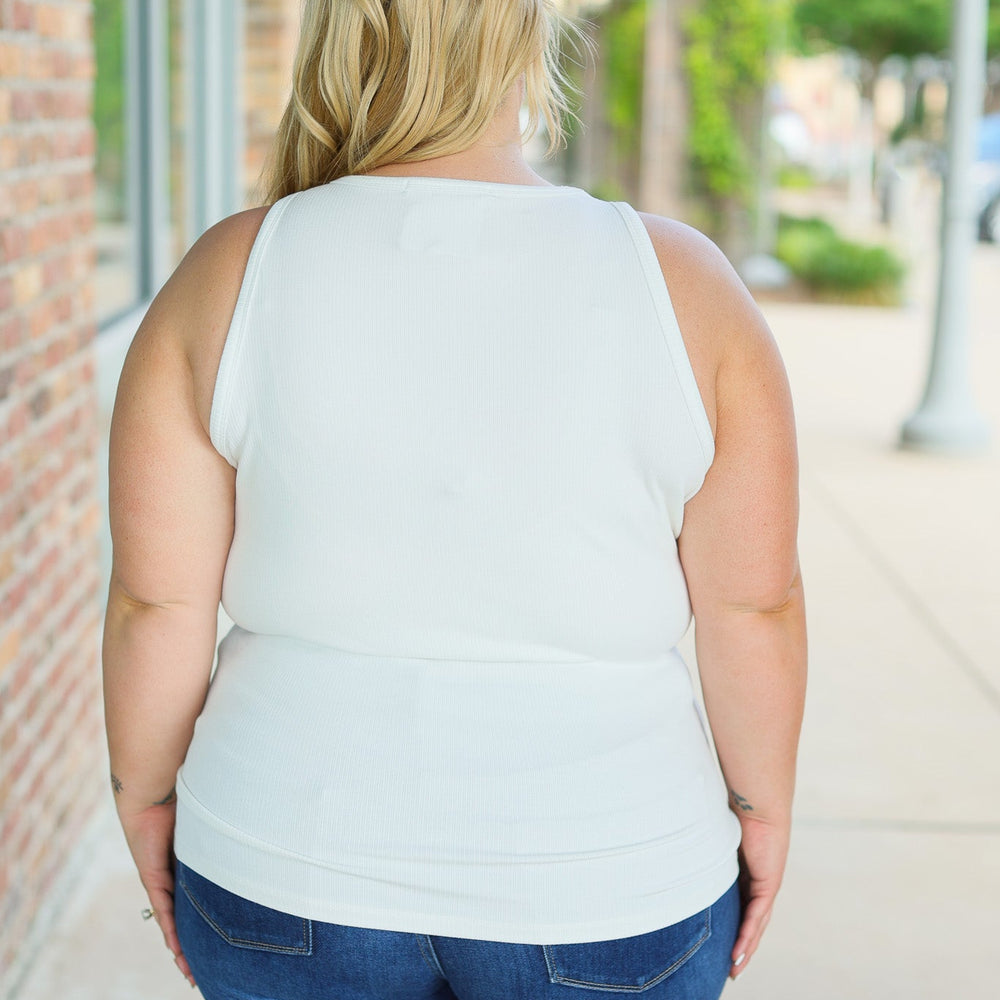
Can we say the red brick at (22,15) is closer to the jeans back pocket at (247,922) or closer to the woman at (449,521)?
the woman at (449,521)

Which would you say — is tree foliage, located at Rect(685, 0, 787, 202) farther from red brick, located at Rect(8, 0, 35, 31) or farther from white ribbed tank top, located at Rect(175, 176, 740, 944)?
white ribbed tank top, located at Rect(175, 176, 740, 944)

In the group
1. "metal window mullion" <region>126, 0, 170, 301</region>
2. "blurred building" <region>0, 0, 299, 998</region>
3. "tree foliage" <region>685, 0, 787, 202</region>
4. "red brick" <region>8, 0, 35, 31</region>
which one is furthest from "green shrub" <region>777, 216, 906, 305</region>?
"red brick" <region>8, 0, 35, 31</region>

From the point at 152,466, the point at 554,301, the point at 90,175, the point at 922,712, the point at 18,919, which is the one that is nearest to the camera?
the point at 554,301

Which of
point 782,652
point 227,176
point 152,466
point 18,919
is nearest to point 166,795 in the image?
point 152,466

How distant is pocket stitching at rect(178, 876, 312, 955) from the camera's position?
4.27 ft

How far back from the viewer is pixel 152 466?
137 centimetres

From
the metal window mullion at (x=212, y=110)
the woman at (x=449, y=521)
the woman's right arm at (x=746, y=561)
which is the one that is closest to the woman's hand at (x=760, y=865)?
the woman's right arm at (x=746, y=561)

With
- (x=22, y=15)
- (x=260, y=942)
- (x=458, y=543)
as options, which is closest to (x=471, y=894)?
(x=260, y=942)

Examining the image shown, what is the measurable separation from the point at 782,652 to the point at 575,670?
11.0 inches

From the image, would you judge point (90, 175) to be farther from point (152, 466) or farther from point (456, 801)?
point (456, 801)

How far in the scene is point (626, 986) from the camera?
131cm

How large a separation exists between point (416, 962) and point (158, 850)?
16.6 inches

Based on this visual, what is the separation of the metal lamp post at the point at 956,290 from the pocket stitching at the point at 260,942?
7.13 meters

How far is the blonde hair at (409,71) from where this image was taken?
1327 millimetres
